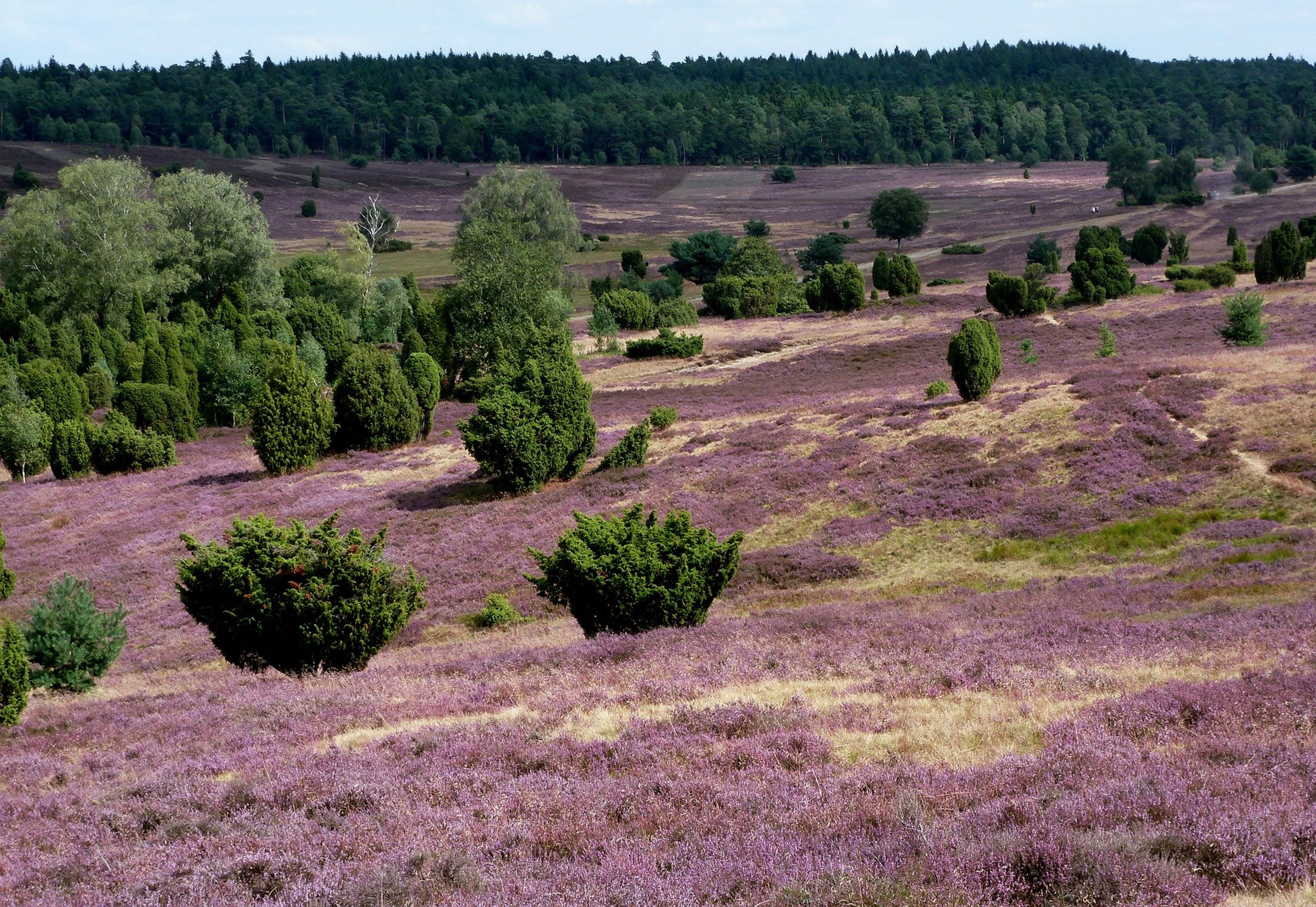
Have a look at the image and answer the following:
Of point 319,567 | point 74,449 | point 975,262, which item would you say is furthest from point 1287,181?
point 319,567

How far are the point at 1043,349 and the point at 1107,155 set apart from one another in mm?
119744

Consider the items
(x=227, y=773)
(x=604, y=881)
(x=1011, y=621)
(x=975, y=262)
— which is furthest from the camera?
(x=975, y=262)

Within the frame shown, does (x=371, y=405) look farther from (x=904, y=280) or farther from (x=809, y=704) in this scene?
(x=904, y=280)

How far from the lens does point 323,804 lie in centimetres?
948

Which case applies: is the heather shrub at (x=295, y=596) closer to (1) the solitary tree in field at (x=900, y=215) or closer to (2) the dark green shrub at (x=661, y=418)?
(2) the dark green shrub at (x=661, y=418)

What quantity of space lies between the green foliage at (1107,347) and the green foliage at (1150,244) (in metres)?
42.9

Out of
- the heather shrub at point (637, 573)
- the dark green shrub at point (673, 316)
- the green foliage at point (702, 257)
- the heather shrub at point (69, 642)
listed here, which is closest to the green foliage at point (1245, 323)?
the heather shrub at point (637, 573)

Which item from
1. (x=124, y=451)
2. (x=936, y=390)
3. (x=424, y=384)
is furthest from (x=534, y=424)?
(x=124, y=451)

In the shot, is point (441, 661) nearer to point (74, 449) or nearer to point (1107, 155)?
point (74, 449)

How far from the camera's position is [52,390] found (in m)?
53.2

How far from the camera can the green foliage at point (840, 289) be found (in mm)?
77625

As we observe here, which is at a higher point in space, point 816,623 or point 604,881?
point 604,881

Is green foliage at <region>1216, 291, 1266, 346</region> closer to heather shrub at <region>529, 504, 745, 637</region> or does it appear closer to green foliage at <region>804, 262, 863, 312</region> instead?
heather shrub at <region>529, 504, 745, 637</region>

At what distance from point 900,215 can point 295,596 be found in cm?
11147
